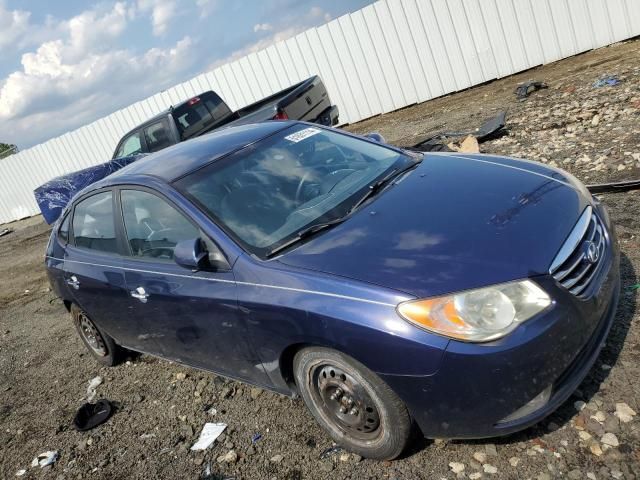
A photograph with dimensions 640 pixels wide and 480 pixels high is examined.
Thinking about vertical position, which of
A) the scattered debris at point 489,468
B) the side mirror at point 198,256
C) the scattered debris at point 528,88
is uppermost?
the side mirror at point 198,256

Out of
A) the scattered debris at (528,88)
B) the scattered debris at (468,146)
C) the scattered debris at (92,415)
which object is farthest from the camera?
the scattered debris at (528,88)

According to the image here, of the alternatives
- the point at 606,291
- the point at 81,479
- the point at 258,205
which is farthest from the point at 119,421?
the point at 606,291

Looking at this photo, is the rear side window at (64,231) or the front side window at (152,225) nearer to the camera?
the front side window at (152,225)

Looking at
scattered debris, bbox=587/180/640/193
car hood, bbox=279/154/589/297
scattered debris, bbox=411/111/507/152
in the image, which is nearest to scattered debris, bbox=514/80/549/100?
scattered debris, bbox=411/111/507/152

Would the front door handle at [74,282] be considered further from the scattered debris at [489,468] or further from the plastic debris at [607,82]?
the plastic debris at [607,82]

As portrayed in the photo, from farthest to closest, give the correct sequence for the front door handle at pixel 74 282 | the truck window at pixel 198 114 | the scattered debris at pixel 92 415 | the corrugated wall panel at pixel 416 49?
the corrugated wall panel at pixel 416 49 → the truck window at pixel 198 114 → the front door handle at pixel 74 282 → the scattered debris at pixel 92 415

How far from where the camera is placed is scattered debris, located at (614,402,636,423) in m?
2.43

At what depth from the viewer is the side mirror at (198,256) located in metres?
2.87

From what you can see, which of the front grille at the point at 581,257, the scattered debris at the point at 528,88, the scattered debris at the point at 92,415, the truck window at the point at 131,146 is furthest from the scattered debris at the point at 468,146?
the truck window at the point at 131,146

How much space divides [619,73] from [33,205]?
21.8m

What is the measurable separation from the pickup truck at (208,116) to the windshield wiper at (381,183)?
454cm

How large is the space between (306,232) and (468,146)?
506 cm

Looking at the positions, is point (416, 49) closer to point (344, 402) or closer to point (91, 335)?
point (91, 335)

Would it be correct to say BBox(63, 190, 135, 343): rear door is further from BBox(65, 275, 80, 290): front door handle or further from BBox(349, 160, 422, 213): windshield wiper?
BBox(349, 160, 422, 213): windshield wiper
